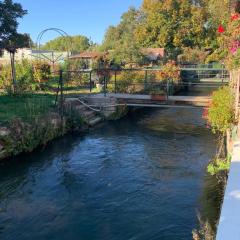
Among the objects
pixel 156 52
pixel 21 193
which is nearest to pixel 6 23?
pixel 21 193

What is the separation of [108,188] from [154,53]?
3651 centimetres

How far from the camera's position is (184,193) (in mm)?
9258

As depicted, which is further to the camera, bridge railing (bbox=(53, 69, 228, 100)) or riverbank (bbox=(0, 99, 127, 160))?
bridge railing (bbox=(53, 69, 228, 100))

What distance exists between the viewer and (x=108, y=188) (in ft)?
31.7

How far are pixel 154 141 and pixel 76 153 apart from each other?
3.40 meters

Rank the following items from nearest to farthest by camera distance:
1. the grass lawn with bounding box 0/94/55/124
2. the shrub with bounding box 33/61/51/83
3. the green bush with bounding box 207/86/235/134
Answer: the green bush with bounding box 207/86/235/134
the grass lawn with bounding box 0/94/55/124
the shrub with bounding box 33/61/51/83

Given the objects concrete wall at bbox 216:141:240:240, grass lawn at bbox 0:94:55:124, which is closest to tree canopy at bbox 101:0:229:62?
grass lawn at bbox 0:94:55:124

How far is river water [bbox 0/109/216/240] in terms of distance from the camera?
7.52 m

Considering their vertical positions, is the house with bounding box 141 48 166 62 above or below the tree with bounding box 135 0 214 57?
below

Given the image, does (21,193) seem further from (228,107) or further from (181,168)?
(228,107)

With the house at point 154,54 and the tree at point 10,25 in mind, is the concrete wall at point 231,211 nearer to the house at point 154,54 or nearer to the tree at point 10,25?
the tree at point 10,25

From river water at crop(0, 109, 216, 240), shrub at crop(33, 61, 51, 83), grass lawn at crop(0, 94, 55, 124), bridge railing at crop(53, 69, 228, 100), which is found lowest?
river water at crop(0, 109, 216, 240)

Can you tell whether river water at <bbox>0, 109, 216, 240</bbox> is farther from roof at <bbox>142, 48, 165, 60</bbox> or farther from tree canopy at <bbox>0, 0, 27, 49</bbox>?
roof at <bbox>142, 48, 165, 60</bbox>

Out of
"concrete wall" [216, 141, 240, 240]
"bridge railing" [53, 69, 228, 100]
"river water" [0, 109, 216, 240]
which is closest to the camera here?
"concrete wall" [216, 141, 240, 240]
